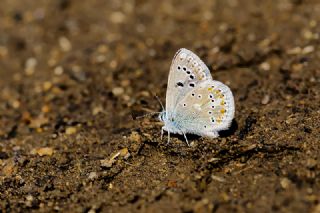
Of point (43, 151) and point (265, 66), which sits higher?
point (265, 66)

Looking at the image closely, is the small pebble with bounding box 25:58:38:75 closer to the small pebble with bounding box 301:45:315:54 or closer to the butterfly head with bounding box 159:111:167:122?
the butterfly head with bounding box 159:111:167:122

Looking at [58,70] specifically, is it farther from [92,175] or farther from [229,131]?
[229,131]

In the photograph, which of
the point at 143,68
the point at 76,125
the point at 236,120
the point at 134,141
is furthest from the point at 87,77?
the point at 236,120

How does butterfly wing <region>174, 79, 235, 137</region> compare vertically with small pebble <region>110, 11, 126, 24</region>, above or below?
below

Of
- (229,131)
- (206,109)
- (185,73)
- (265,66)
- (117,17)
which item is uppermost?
(117,17)

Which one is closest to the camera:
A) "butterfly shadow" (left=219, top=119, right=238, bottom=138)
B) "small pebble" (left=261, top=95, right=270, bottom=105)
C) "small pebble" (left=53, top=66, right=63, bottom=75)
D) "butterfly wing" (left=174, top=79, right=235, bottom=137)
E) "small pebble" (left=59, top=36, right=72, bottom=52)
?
"butterfly wing" (left=174, top=79, right=235, bottom=137)

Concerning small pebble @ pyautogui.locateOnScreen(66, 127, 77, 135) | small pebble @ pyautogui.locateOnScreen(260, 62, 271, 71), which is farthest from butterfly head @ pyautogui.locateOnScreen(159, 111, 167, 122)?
small pebble @ pyautogui.locateOnScreen(260, 62, 271, 71)

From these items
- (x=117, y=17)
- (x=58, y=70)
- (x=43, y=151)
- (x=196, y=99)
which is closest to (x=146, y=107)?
(x=196, y=99)
